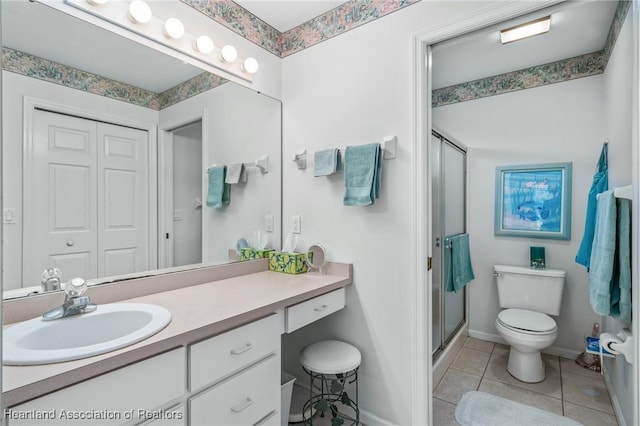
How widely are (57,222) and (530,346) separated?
2.81m

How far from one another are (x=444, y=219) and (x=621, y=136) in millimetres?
1101

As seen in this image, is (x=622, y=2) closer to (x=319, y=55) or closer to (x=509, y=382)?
(x=319, y=55)

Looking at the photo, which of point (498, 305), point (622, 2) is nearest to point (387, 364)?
point (498, 305)

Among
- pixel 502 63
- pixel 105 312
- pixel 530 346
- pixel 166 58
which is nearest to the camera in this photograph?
pixel 105 312

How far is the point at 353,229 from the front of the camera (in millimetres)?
1983

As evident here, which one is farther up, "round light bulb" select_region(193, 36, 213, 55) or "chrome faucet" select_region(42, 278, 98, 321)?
"round light bulb" select_region(193, 36, 213, 55)

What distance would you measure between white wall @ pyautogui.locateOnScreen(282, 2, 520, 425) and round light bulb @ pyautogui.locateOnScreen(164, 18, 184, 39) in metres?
0.77

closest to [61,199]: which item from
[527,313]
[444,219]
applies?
[444,219]

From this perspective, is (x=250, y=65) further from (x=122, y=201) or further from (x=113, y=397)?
(x=113, y=397)

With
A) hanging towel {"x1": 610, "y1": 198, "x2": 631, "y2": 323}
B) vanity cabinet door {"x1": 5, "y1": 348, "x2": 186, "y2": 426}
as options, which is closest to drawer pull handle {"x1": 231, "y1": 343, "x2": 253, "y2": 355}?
vanity cabinet door {"x1": 5, "y1": 348, "x2": 186, "y2": 426}

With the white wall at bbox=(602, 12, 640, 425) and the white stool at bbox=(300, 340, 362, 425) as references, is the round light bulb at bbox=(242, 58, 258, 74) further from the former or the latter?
the white wall at bbox=(602, 12, 640, 425)

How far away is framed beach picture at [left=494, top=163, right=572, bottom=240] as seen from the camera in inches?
108

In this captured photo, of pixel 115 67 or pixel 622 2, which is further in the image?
pixel 622 2

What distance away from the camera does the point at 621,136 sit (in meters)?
1.85
